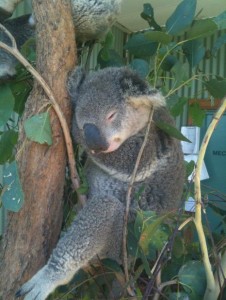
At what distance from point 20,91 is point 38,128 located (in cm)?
38

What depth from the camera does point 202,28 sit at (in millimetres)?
1392

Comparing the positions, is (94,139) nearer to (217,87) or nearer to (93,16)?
(217,87)

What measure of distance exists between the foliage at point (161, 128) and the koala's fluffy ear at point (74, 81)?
0.58 ft

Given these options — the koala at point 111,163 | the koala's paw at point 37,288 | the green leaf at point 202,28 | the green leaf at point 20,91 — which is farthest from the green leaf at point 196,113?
the koala's paw at point 37,288

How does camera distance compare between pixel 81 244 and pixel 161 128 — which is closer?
pixel 81 244

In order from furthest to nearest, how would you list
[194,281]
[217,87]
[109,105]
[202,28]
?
1. [109,105]
2. [217,87]
3. [202,28]
4. [194,281]

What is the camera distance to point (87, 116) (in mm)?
1551

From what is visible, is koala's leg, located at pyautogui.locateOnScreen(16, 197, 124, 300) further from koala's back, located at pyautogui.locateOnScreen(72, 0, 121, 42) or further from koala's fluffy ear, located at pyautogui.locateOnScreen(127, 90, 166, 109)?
koala's back, located at pyautogui.locateOnScreen(72, 0, 121, 42)

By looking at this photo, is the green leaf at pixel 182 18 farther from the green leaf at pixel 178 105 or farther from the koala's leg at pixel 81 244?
the koala's leg at pixel 81 244

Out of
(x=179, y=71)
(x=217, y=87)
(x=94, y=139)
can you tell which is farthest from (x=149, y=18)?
(x=94, y=139)

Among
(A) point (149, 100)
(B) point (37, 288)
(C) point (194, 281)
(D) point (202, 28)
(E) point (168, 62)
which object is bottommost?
(B) point (37, 288)

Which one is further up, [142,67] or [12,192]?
[142,67]

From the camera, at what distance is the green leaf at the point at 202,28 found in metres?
1.35

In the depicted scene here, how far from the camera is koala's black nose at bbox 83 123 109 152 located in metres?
1.51
